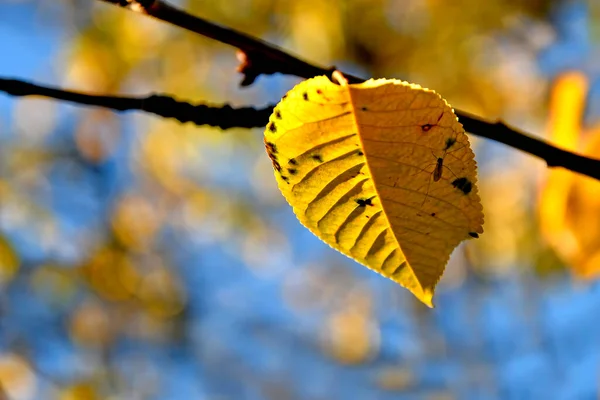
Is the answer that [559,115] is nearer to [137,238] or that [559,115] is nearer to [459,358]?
[459,358]

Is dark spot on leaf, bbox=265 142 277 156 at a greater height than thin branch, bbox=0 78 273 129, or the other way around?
thin branch, bbox=0 78 273 129

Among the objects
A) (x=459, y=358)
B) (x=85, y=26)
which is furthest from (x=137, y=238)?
(x=459, y=358)

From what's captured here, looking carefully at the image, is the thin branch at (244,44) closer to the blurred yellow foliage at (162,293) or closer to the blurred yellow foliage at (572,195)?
the blurred yellow foliage at (572,195)

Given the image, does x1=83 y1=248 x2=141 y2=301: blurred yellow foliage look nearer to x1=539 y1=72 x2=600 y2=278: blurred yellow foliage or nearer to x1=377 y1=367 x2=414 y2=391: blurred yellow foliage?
x1=377 y1=367 x2=414 y2=391: blurred yellow foliage

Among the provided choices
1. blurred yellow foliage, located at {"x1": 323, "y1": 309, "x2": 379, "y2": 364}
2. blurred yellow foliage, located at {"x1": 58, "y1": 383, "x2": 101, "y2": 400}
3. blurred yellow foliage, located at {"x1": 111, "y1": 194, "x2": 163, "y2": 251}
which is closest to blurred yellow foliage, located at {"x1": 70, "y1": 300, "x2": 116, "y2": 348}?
blurred yellow foliage, located at {"x1": 111, "y1": 194, "x2": 163, "y2": 251}

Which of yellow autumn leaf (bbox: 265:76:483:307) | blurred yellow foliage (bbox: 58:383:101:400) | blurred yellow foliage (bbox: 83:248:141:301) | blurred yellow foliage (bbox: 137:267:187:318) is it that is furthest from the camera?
blurred yellow foliage (bbox: 137:267:187:318)

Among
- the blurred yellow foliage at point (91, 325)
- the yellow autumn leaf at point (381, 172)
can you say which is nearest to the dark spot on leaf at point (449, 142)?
the yellow autumn leaf at point (381, 172)

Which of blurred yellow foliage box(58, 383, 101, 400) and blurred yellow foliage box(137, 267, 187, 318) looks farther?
blurred yellow foliage box(137, 267, 187, 318)
